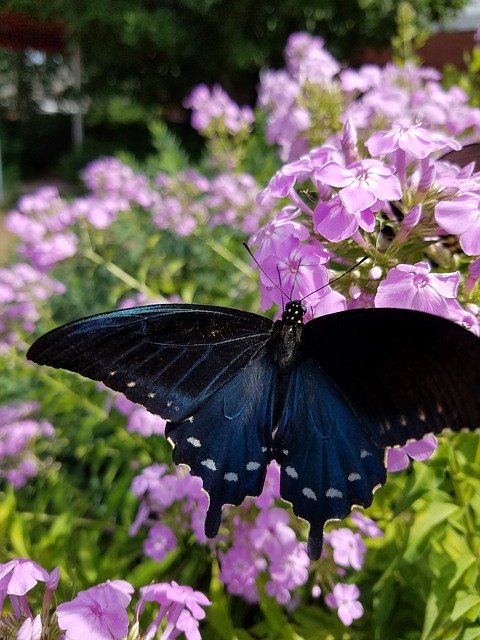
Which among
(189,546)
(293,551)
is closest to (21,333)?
(189,546)

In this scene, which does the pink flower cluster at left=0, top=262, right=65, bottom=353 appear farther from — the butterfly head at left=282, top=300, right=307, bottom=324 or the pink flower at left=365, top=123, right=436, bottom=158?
the pink flower at left=365, top=123, right=436, bottom=158

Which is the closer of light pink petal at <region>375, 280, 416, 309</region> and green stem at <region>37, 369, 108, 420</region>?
light pink petal at <region>375, 280, 416, 309</region>

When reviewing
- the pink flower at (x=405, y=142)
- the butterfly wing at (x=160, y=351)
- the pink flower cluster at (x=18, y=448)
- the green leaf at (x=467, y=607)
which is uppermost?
the pink flower at (x=405, y=142)

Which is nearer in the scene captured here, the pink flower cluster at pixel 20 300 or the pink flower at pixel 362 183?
the pink flower at pixel 362 183

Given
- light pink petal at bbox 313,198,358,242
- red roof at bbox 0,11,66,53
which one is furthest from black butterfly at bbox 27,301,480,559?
red roof at bbox 0,11,66,53

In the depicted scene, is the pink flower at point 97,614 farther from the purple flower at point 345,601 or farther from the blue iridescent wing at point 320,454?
the purple flower at point 345,601

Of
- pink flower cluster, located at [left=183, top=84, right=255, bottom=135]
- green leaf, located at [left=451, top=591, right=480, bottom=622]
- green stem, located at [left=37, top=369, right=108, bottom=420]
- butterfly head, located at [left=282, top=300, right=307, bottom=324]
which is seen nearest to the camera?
butterfly head, located at [left=282, top=300, right=307, bottom=324]

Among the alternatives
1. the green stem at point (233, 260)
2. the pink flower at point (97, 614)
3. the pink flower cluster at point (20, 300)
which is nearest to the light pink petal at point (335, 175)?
the pink flower at point (97, 614)
